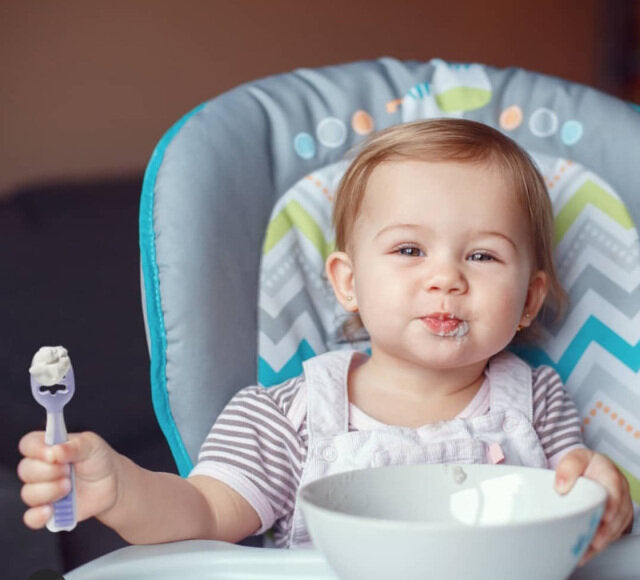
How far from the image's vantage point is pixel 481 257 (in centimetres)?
90

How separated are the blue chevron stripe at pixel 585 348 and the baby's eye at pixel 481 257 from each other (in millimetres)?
181

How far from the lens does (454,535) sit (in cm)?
51

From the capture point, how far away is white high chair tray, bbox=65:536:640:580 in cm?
67

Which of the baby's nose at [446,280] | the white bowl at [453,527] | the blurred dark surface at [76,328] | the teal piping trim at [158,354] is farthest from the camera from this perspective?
the blurred dark surface at [76,328]

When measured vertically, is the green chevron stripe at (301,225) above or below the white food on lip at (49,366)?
below

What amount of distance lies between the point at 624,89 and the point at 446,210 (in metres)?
2.24

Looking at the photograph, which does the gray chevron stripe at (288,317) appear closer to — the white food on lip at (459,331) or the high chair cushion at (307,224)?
the high chair cushion at (307,224)

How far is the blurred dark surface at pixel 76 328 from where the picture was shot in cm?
146

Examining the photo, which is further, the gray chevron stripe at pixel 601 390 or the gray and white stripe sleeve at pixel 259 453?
the gray chevron stripe at pixel 601 390

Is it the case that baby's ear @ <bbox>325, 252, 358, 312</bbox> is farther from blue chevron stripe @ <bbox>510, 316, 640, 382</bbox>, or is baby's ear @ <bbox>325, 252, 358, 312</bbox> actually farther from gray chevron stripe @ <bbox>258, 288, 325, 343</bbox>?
blue chevron stripe @ <bbox>510, 316, 640, 382</bbox>

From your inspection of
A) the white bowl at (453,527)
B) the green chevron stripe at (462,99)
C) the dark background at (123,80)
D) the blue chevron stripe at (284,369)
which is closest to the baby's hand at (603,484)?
the white bowl at (453,527)

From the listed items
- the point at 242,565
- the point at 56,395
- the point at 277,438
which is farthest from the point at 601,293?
the point at 56,395

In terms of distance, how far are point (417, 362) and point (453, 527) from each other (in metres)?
0.40

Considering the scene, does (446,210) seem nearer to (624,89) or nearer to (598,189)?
(598,189)
